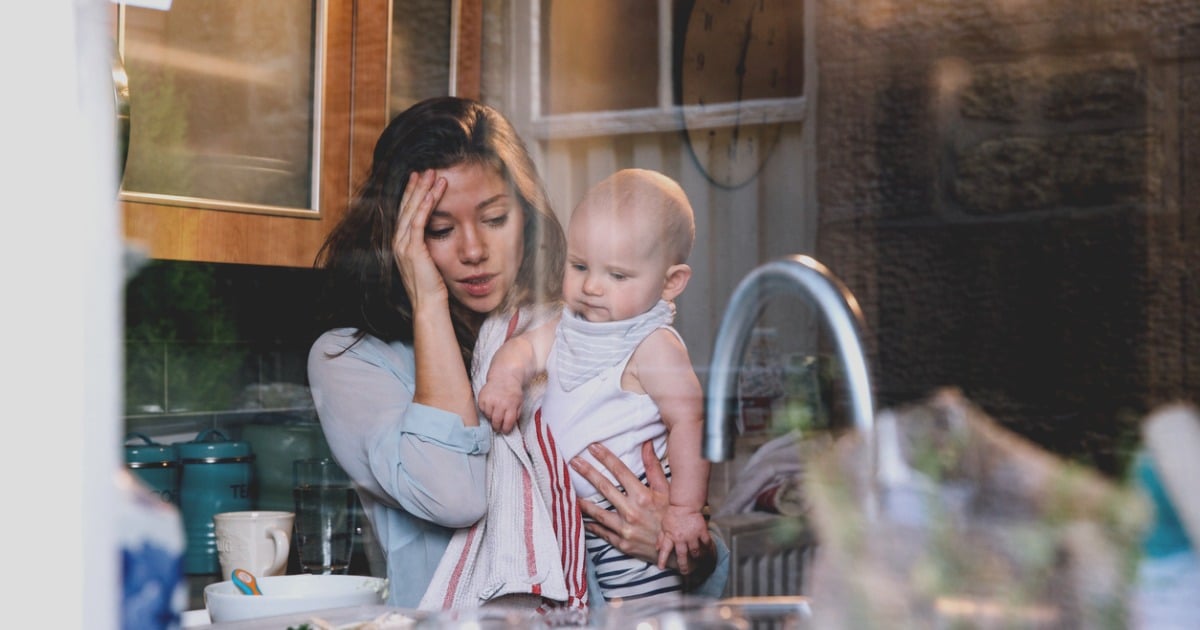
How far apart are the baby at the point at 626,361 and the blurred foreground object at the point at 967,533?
256 mm

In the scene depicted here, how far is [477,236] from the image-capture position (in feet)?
4.19

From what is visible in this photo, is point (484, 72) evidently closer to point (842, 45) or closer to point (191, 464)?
point (842, 45)

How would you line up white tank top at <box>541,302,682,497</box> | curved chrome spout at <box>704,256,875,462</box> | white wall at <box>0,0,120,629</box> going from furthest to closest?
white tank top at <box>541,302,682,497</box>, curved chrome spout at <box>704,256,875,462</box>, white wall at <box>0,0,120,629</box>

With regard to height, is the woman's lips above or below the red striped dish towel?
above

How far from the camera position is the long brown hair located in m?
1.22

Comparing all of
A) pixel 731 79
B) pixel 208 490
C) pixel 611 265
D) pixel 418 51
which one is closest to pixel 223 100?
pixel 418 51

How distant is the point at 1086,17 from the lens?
85 centimetres

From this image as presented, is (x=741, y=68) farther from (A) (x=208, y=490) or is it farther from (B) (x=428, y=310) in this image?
(A) (x=208, y=490)

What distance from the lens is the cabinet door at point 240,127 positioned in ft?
Result: 4.56

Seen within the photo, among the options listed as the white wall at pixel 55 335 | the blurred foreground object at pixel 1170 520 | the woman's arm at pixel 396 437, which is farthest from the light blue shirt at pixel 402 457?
the white wall at pixel 55 335

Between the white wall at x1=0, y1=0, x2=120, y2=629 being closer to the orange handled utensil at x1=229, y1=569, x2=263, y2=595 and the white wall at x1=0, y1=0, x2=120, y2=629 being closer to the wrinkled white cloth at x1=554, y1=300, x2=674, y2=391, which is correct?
→ the orange handled utensil at x1=229, y1=569, x2=263, y2=595

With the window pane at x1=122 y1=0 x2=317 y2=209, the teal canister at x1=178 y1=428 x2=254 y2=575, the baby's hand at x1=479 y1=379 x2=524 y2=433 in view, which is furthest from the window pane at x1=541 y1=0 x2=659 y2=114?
the teal canister at x1=178 y1=428 x2=254 y2=575

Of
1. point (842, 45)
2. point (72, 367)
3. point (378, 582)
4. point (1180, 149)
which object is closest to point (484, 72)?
point (842, 45)

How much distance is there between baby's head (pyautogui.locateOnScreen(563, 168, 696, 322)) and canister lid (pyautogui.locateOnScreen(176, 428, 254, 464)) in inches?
22.6
